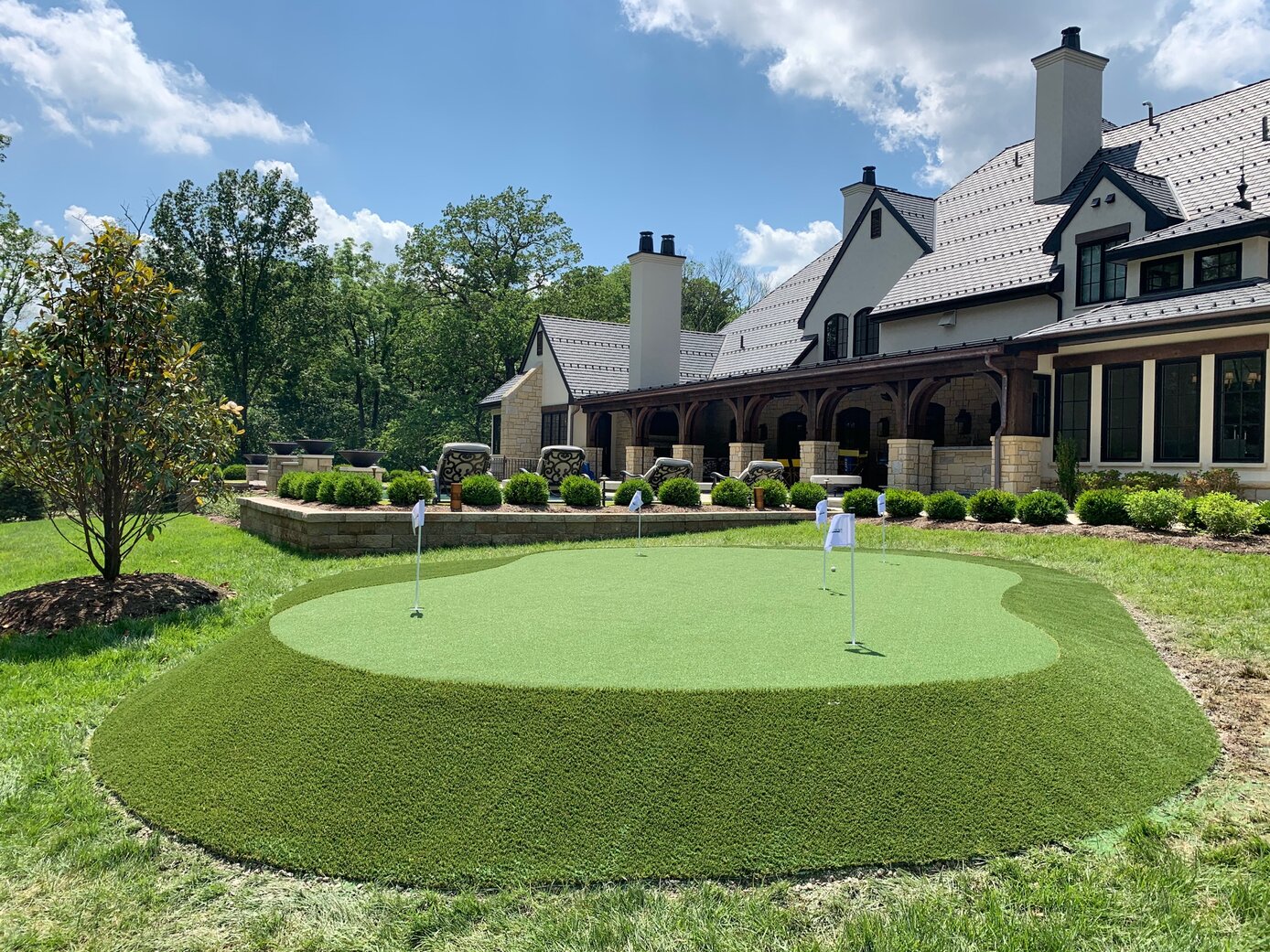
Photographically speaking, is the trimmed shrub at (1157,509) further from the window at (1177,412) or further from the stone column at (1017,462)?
the stone column at (1017,462)

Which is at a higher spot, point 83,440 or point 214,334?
point 214,334

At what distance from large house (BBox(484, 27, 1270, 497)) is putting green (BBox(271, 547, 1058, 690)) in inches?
332

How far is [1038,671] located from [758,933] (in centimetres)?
235

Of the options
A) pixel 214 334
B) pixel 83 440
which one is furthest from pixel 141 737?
pixel 214 334

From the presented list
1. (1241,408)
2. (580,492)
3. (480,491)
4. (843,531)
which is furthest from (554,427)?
(843,531)

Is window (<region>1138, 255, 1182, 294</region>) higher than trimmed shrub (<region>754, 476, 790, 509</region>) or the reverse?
higher

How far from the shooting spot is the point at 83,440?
7109 mm

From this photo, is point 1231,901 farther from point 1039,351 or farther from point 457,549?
point 1039,351

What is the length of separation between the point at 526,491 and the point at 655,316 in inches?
535

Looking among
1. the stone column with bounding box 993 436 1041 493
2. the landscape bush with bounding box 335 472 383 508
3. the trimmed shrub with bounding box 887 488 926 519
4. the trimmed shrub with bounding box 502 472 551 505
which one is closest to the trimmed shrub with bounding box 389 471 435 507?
the landscape bush with bounding box 335 472 383 508

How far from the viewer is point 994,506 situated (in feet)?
41.7

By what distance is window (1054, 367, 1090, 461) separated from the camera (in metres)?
15.2

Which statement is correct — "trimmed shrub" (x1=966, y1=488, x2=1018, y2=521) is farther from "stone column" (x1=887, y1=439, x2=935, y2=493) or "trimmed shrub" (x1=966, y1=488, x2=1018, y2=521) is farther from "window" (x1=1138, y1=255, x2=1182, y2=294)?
"window" (x1=1138, y1=255, x2=1182, y2=294)

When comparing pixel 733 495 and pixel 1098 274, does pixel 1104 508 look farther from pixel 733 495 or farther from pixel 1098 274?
pixel 1098 274
